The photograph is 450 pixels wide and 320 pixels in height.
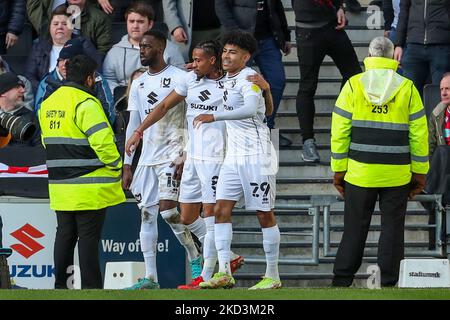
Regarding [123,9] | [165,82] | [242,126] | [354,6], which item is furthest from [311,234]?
[354,6]

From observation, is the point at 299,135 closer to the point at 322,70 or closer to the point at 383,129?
the point at 322,70

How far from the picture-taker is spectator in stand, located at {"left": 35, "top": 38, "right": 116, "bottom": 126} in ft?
56.0

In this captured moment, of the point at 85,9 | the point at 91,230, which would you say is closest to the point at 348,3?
the point at 85,9

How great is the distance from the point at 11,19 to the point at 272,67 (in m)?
2.97

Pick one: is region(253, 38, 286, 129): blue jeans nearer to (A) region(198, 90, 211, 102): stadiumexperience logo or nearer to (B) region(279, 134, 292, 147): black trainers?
(B) region(279, 134, 292, 147): black trainers

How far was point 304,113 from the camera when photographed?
18.1 metres

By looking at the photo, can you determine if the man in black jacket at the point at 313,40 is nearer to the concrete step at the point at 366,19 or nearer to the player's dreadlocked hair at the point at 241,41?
the concrete step at the point at 366,19

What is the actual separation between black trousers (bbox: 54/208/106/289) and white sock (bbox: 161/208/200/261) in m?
0.98

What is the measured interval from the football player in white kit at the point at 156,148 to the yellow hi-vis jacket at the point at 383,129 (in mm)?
1859

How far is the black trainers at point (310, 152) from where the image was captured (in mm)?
18278

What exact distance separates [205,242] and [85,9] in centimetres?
442

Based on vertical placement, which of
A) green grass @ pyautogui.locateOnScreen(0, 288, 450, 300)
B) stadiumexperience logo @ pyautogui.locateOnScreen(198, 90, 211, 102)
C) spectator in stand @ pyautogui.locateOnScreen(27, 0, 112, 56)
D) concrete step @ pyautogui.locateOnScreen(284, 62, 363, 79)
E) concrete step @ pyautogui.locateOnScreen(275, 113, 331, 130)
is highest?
spectator in stand @ pyautogui.locateOnScreen(27, 0, 112, 56)

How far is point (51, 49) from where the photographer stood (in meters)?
18.3

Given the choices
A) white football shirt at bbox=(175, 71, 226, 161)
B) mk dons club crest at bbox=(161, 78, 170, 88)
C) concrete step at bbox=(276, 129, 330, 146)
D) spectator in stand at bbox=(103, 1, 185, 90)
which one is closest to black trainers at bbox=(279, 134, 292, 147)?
concrete step at bbox=(276, 129, 330, 146)
